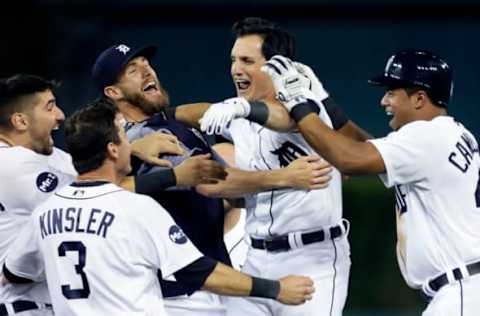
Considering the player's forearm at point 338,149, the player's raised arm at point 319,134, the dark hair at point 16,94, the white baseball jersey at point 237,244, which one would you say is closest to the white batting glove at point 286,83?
the player's raised arm at point 319,134

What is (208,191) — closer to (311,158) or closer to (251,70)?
(311,158)

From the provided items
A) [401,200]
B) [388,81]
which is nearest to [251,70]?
[388,81]

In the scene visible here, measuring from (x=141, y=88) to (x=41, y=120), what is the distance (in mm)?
549

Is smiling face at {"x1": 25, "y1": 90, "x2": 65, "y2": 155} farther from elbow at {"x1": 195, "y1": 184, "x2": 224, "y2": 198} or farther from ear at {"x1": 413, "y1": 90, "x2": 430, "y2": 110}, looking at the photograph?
ear at {"x1": 413, "y1": 90, "x2": 430, "y2": 110}

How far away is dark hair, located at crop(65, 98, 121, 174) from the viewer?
4844 millimetres

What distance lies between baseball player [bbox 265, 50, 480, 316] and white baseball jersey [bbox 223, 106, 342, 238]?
304mm

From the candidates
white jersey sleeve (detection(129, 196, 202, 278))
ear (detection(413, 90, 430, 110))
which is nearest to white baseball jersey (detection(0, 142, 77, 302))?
white jersey sleeve (detection(129, 196, 202, 278))

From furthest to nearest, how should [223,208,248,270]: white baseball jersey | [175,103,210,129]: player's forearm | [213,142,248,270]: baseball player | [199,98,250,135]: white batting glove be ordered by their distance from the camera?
[223,208,248,270]: white baseball jersey < [213,142,248,270]: baseball player < [175,103,210,129]: player's forearm < [199,98,250,135]: white batting glove

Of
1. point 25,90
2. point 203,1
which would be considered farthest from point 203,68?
point 25,90

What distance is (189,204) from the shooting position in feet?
18.9

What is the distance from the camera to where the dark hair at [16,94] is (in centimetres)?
604

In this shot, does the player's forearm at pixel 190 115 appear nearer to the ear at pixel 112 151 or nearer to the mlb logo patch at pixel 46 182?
the mlb logo patch at pixel 46 182

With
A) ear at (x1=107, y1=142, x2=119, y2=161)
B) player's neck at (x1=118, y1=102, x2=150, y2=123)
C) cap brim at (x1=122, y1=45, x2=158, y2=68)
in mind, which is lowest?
player's neck at (x1=118, y1=102, x2=150, y2=123)

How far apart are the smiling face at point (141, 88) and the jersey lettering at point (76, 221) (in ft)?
4.03
